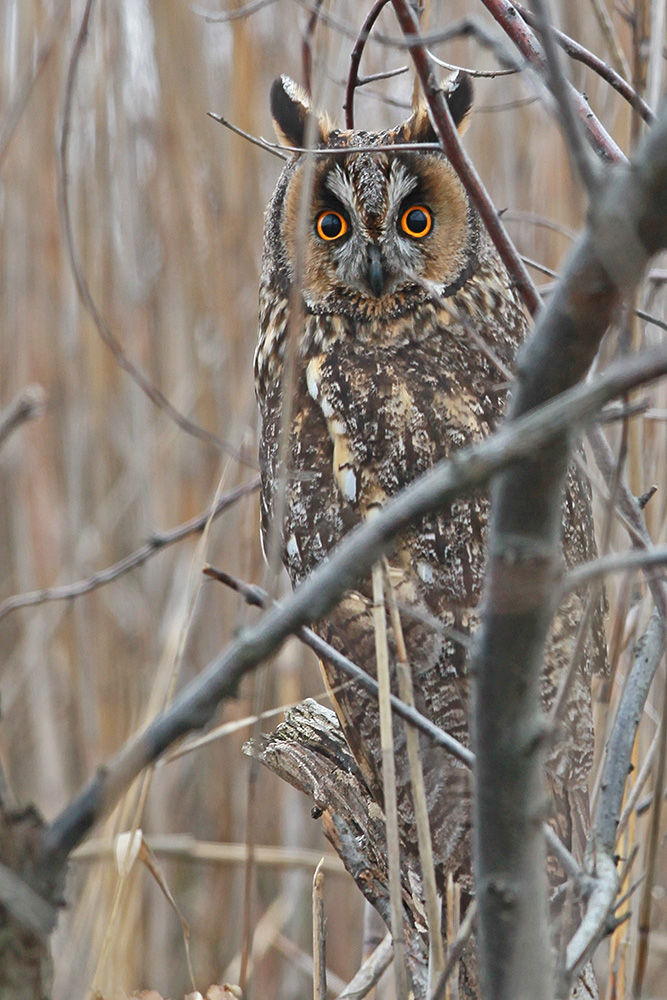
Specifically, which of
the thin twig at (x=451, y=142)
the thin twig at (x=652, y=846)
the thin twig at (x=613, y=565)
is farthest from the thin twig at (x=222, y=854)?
the thin twig at (x=613, y=565)

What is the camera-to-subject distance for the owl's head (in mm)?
1463

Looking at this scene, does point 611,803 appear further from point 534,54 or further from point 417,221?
point 417,221

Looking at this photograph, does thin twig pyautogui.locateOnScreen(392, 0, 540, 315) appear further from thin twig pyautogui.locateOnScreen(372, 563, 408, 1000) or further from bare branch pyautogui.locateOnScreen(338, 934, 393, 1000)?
bare branch pyautogui.locateOnScreen(338, 934, 393, 1000)

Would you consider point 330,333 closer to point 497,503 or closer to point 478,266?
point 478,266

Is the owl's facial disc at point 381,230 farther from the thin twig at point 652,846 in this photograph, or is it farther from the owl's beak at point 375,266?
the thin twig at point 652,846

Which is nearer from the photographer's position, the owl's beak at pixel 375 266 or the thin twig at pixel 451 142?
the thin twig at pixel 451 142

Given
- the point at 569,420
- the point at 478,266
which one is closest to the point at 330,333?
the point at 478,266

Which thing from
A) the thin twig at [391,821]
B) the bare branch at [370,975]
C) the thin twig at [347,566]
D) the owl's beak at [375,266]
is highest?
the owl's beak at [375,266]

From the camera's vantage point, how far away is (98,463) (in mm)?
2471

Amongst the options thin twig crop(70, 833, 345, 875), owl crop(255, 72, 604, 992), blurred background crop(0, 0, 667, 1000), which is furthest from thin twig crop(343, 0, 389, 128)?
thin twig crop(70, 833, 345, 875)

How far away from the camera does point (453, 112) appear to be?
1.65 m

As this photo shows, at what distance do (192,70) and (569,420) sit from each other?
2.11m

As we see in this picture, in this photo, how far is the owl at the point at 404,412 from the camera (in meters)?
1.29

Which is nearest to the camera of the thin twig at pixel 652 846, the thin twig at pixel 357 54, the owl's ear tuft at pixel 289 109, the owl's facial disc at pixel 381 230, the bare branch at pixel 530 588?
the bare branch at pixel 530 588
